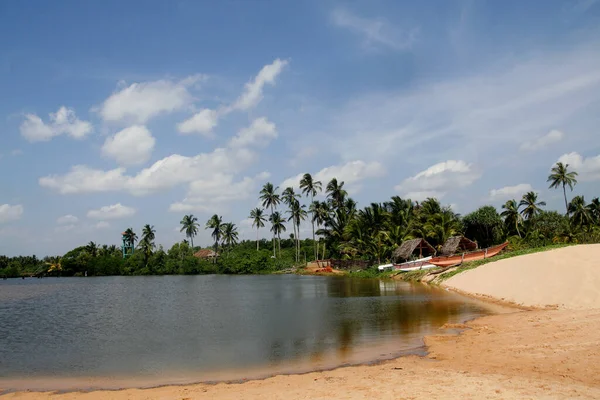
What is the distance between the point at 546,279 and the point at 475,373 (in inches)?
715

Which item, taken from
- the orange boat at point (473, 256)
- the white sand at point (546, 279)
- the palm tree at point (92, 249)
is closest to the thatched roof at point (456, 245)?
the orange boat at point (473, 256)

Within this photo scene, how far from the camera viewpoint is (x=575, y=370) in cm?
991

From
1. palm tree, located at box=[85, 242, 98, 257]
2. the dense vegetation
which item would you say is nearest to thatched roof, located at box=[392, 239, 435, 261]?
the dense vegetation

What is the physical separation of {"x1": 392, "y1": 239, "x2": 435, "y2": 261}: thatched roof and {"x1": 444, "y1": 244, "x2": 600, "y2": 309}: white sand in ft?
69.5

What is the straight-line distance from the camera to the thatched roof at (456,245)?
5106cm

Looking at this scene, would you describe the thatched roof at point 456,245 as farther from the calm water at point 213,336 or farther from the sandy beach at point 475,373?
the sandy beach at point 475,373

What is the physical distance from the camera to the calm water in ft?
47.2

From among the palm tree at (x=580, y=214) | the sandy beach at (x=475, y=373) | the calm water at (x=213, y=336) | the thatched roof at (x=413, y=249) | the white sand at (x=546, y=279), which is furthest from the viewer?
the palm tree at (x=580, y=214)

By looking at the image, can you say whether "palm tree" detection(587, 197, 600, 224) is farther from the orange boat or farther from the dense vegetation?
the orange boat

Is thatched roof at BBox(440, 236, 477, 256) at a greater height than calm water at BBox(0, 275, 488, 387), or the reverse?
thatched roof at BBox(440, 236, 477, 256)

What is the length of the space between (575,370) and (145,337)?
1783 centimetres

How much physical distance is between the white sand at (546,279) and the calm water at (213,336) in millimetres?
2793

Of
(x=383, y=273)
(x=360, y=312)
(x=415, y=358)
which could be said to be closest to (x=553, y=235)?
(x=383, y=273)

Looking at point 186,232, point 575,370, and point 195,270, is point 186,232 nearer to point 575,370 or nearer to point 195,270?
point 195,270
